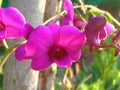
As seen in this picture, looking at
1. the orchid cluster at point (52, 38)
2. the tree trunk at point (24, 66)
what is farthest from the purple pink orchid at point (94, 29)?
the tree trunk at point (24, 66)

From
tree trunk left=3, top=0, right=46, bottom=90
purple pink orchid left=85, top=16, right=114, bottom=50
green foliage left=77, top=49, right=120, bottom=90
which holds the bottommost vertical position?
green foliage left=77, top=49, right=120, bottom=90

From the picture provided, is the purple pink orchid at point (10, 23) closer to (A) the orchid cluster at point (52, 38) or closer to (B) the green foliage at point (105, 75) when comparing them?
(A) the orchid cluster at point (52, 38)

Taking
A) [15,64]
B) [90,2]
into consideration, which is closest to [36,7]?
[15,64]

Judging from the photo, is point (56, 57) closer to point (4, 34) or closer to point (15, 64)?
point (4, 34)

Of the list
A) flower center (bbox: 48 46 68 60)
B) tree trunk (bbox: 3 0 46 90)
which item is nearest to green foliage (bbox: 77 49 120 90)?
tree trunk (bbox: 3 0 46 90)

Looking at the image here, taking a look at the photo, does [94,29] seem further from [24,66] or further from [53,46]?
[24,66]

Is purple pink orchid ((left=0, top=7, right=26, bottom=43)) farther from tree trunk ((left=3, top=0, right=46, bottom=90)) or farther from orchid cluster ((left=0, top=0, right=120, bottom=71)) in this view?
tree trunk ((left=3, top=0, right=46, bottom=90))

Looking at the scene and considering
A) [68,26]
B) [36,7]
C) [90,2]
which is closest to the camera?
[68,26]
